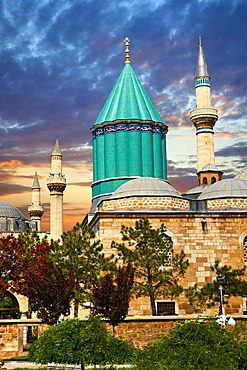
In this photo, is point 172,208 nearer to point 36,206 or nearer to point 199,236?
point 199,236

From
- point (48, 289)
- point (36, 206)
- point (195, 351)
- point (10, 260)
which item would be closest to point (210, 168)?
point (10, 260)

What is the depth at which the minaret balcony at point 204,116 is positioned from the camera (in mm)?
29609

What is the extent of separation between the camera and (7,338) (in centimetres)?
1527

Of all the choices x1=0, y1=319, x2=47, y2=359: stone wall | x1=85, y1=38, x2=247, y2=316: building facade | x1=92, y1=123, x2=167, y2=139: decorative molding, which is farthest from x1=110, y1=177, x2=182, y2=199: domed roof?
x1=0, y1=319, x2=47, y2=359: stone wall

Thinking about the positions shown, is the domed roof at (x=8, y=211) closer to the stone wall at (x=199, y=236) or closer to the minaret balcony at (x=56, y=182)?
the minaret balcony at (x=56, y=182)

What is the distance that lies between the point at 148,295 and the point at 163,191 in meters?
5.19

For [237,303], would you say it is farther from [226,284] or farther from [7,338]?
[7,338]

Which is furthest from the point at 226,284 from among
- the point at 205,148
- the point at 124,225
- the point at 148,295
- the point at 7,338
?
the point at 205,148

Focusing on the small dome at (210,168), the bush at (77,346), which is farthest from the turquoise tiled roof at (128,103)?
the bush at (77,346)

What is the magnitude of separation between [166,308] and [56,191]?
1458 cm

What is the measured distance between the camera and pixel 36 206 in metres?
46.8

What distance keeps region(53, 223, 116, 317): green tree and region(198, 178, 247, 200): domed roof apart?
644 centimetres

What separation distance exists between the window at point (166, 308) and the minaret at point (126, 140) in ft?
29.0

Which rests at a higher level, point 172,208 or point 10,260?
point 172,208
